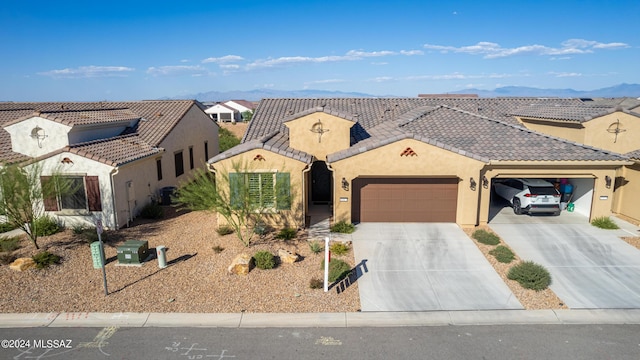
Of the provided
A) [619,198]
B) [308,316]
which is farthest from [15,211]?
[619,198]

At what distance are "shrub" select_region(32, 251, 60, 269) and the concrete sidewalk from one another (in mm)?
2820

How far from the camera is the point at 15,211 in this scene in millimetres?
14984

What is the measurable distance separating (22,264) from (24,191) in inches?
111

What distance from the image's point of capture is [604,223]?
17.3 metres

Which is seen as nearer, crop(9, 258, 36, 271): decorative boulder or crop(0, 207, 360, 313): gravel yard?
crop(0, 207, 360, 313): gravel yard

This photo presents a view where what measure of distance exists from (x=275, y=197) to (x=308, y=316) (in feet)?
18.4

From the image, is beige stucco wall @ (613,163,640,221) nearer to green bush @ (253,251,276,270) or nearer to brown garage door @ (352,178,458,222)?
brown garage door @ (352,178,458,222)

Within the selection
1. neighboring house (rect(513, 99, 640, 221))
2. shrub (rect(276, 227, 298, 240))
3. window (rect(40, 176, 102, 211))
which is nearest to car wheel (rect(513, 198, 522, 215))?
neighboring house (rect(513, 99, 640, 221))

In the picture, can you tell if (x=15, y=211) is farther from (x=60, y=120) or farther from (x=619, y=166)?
(x=619, y=166)

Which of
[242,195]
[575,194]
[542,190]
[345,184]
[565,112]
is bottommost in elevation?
[575,194]

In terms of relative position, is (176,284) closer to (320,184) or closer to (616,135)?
(320,184)

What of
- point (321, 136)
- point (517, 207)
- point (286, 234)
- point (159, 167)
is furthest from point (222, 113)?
point (517, 207)

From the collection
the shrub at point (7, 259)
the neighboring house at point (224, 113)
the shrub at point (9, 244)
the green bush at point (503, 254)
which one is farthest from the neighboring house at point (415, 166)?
the neighboring house at point (224, 113)

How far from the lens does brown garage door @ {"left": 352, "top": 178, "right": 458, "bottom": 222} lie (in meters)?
17.8
